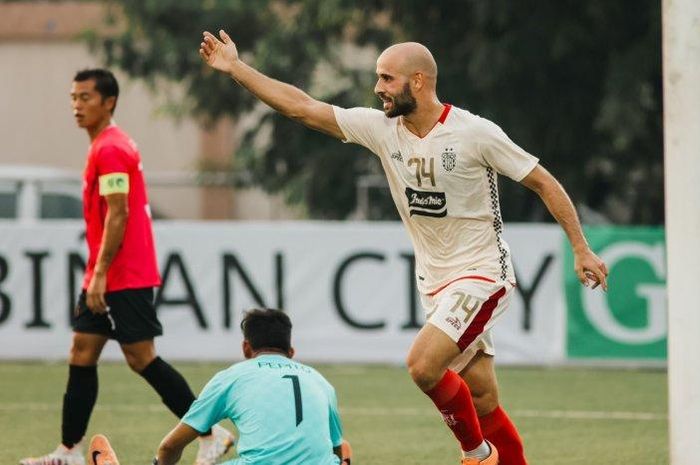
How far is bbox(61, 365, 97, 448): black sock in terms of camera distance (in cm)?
870

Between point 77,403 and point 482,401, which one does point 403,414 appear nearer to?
point 77,403

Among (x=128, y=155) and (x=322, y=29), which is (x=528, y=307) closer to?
(x=128, y=155)

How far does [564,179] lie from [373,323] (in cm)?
596

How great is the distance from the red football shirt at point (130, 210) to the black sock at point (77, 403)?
1.48 feet

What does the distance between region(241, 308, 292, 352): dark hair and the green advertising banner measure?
854 cm

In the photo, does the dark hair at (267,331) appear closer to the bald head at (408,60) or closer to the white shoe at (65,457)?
the bald head at (408,60)

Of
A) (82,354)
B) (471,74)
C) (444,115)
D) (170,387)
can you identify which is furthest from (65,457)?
(471,74)

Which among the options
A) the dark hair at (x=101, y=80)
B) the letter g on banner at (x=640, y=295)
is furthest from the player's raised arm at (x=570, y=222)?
the letter g on banner at (x=640, y=295)

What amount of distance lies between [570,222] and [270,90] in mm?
1446

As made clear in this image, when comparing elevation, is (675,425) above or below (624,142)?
below

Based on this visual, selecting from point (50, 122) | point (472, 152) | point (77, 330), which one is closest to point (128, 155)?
point (77, 330)

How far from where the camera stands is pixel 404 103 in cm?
757

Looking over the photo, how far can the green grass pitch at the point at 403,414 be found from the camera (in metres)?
9.63

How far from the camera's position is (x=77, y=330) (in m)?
8.85
